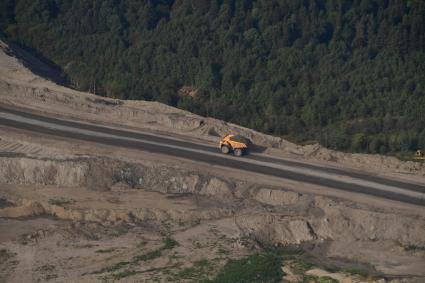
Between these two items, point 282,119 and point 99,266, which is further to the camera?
point 282,119

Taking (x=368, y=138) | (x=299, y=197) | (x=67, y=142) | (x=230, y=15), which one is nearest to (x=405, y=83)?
(x=368, y=138)

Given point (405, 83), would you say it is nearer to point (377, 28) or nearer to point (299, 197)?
point (377, 28)

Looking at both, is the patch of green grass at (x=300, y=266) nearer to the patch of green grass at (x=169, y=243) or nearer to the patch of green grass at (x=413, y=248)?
the patch of green grass at (x=413, y=248)

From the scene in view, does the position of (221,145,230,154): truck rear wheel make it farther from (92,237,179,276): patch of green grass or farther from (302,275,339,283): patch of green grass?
(302,275,339,283): patch of green grass

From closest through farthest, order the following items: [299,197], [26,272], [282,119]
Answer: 1. [26,272]
2. [299,197]
3. [282,119]

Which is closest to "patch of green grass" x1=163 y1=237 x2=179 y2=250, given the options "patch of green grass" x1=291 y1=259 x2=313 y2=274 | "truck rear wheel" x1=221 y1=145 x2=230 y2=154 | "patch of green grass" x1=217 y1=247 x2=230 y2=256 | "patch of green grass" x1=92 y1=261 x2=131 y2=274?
"patch of green grass" x1=217 y1=247 x2=230 y2=256

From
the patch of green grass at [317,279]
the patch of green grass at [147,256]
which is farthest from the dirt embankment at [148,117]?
the patch of green grass at [317,279]

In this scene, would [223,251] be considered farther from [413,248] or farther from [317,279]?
[413,248]
